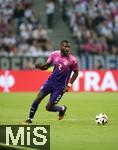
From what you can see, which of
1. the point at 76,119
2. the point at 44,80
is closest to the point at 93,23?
the point at 44,80

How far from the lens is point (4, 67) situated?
3058 centimetres

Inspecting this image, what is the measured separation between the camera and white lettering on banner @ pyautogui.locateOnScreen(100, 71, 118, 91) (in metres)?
29.9

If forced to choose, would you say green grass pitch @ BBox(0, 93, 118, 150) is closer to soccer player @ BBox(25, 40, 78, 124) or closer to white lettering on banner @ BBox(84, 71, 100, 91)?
soccer player @ BBox(25, 40, 78, 124)

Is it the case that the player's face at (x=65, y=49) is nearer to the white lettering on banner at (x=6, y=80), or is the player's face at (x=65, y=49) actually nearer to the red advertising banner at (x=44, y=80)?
the red advertising banner at (x=44, y=80)

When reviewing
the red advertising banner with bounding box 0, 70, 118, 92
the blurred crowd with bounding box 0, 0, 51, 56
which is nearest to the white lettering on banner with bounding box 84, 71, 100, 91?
the red advertising banner with bounding box 0, 70, 118, 92

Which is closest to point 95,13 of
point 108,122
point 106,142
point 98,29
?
point 98,29

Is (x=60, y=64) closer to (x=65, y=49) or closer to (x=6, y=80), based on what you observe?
(x=65, y=49)

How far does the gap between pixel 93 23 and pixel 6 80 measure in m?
6.75

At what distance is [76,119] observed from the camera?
57.9 ft

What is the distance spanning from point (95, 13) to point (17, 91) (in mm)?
7185

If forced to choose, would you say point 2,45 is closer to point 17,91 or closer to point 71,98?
point 17,91

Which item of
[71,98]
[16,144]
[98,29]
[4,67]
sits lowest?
[16,144]

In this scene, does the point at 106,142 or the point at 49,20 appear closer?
the point at 106,142

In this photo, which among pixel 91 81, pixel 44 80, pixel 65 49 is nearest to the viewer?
pixel 65 49
